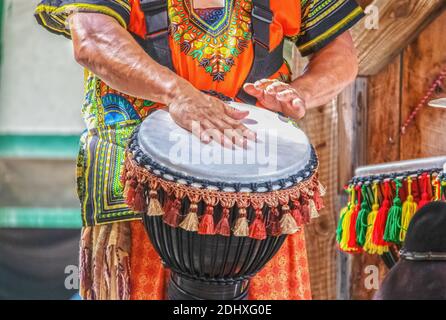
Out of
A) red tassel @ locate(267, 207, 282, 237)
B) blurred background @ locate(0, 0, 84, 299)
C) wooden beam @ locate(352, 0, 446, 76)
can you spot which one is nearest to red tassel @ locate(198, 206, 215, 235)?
red tassel @ locate(267, 207, 282, 237)

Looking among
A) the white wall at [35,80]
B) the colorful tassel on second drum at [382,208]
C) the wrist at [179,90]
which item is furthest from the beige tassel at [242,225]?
the white wall at [35,80]

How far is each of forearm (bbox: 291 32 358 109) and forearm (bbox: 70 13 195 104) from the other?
325mm

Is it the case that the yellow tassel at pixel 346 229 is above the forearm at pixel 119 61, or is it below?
below

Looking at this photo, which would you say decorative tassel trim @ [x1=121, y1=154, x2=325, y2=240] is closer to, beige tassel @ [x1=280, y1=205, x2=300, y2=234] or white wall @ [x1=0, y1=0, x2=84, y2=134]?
beige tassel @ [x1=280, y1=205, x2=300, y2=234]

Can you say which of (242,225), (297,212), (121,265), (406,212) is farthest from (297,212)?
(406,212)

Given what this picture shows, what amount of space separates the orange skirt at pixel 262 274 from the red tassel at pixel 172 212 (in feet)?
0.90

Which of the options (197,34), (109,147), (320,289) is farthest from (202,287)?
(320,289)

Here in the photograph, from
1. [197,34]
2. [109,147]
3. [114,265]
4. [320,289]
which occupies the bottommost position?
[320,289]

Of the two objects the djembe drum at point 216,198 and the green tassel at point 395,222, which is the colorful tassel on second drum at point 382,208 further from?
the djembe drum at point 216,198

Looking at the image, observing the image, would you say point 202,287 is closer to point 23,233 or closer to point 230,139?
point 230,139

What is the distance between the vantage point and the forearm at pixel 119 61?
5.82ft

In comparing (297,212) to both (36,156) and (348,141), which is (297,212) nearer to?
(348,141)

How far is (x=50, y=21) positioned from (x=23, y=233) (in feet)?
3.93

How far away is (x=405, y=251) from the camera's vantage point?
172cm
